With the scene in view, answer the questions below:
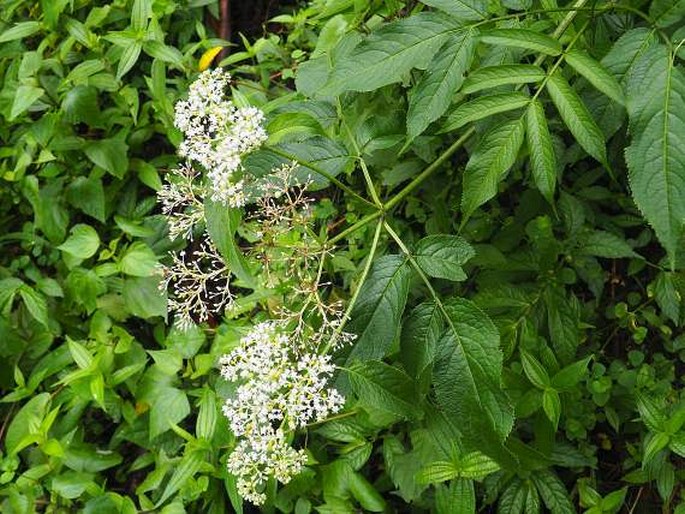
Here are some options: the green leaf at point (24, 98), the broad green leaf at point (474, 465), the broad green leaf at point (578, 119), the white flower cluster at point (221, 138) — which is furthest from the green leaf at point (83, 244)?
the broad green leaf at point (578, 119)

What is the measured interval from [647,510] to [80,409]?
1.77 metres

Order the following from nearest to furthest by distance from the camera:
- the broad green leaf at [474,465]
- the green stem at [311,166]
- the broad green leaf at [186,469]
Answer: the green stem at [311,166], the broad green leaf at [474,465], the broad green leaf at [186,469]

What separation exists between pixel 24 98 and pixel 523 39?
5.85ft

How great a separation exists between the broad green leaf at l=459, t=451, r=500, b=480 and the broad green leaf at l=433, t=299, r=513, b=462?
0.33 m

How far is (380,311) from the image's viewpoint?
1.46 m

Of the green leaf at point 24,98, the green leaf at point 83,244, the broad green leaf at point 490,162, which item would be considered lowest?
the green leaf at point 83,244

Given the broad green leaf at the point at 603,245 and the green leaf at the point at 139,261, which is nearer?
the broad green leaf at the point at 603,245

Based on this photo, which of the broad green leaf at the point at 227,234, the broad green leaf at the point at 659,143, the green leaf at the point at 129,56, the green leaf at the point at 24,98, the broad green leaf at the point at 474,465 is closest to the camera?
the broad green leaf at the point at 659,143

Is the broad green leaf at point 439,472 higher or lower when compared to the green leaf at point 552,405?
lower

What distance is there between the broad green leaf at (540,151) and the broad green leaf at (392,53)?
0.76ft

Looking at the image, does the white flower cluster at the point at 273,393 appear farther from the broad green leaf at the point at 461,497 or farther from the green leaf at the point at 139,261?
the green leaf at the point at 139,261

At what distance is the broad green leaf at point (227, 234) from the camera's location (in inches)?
51.6

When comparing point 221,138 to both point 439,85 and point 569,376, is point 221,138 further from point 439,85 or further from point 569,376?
point 569,376

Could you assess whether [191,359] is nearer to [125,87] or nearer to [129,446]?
[129,446]
